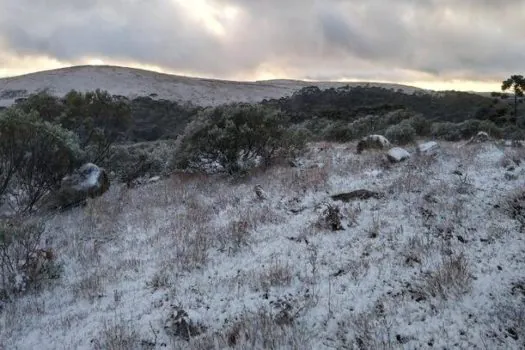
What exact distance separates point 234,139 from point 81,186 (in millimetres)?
4080

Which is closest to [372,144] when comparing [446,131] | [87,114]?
[87,114]

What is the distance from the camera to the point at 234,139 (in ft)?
40.4

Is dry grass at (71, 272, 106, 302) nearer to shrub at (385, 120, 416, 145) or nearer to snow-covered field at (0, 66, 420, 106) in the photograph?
shrub at (385, 120, 416, 145)

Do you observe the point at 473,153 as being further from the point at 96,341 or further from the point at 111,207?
the point at 96,341

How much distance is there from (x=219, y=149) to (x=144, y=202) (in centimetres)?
310

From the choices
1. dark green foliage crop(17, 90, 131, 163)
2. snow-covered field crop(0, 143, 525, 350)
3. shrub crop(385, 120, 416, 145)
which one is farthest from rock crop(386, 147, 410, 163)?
dark green foliage crop(17, 90, 131, 163)

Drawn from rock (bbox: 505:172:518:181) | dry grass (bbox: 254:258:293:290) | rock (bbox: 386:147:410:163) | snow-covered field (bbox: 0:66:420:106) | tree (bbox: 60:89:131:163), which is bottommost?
dry grass (bbox: 254:258:293:290)

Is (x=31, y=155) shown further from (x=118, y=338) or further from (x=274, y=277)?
(x=274, y=277)

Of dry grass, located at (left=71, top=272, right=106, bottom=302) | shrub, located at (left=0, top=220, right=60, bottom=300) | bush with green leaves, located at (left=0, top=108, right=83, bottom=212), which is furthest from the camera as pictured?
bush with green leaves, located at (left=0, top=108, right=83, bottom=212)

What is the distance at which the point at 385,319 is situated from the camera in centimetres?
419

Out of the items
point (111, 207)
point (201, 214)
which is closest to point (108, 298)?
point (201, 214)

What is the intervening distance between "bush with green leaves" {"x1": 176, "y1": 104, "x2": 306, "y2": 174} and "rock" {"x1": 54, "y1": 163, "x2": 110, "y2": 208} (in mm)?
2539

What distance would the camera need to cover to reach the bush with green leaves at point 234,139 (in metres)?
12.3

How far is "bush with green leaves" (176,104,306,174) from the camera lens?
40.4 feet
